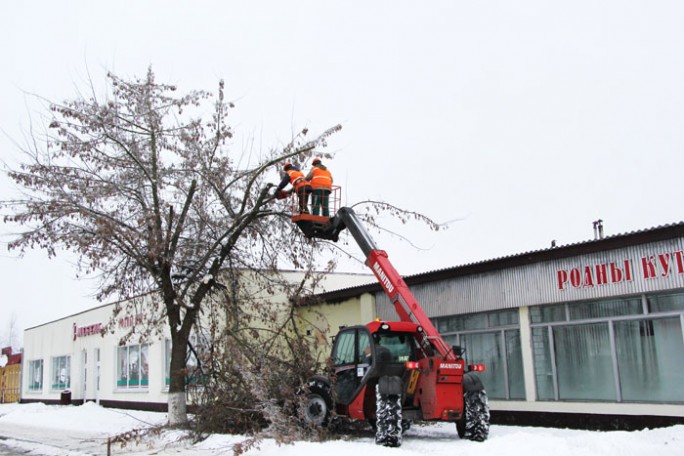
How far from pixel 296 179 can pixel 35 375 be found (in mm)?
31173

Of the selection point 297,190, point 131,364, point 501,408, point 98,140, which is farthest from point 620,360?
point 131,364

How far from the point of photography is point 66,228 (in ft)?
52.9

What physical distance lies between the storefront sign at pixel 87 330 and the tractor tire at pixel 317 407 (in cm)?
2006

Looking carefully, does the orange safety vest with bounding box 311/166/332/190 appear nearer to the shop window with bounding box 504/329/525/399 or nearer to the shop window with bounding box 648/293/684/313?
the shop window with bounding box 504/329/525/399

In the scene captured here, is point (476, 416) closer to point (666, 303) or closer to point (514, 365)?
point (514, 365)

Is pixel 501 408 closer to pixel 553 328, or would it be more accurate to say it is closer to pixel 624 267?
pixel 553 328

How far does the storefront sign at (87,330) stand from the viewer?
103ft

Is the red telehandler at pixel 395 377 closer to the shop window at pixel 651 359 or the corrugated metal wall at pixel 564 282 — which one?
the corrugated metal wall at pixel 564 282

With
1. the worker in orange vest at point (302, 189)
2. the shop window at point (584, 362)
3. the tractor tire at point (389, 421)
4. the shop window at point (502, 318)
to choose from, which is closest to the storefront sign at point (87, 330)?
the worker in orange vest at point (302, 189)

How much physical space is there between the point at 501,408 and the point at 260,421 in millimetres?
5587

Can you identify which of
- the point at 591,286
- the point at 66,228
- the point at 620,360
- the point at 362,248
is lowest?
the point at 620,360

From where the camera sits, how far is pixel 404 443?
12117 millimetres

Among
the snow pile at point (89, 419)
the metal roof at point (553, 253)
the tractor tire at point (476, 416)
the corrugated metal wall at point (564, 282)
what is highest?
the metal roof at point (553, 253)

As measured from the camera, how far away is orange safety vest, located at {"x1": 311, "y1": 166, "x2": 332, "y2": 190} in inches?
559
